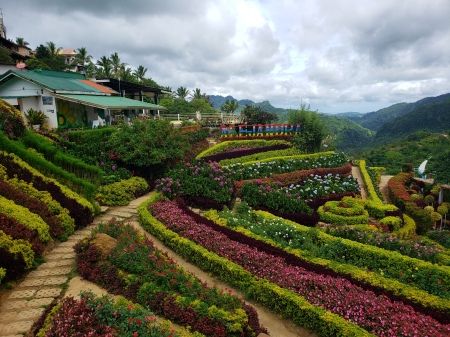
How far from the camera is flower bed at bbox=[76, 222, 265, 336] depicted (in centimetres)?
503

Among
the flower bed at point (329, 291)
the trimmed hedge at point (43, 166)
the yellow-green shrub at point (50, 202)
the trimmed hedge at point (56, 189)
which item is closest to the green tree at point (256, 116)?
the trimmed hedge at point (43, 166)

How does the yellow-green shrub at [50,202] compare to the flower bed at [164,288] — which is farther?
the yellow-green shrub at [50,202]

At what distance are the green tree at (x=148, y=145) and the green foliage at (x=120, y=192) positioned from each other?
4.01 ft

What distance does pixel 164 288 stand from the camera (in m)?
5.70

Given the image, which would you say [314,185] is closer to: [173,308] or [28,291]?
[173,308]

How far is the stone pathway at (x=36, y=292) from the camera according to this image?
5.09 m

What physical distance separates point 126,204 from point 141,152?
2758mm

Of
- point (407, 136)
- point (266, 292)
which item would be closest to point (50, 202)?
point (266, 292)

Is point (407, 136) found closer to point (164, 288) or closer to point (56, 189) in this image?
point (56, 189)

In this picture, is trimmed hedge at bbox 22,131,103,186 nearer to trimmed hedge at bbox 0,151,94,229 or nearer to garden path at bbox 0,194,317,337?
trimmed hedge at bbox 0,151,94,229

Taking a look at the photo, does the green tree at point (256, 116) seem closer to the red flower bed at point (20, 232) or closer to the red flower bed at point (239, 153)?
the red flower bed at point (239, 153)

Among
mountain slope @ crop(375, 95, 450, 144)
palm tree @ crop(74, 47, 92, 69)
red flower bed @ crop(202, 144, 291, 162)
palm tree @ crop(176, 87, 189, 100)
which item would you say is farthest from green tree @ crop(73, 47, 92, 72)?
mountain slope @ crop(375, 95, 450, 144)

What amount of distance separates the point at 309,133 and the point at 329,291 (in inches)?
729

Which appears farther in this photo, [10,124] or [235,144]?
[235,144]
